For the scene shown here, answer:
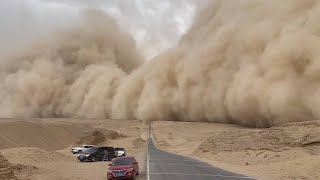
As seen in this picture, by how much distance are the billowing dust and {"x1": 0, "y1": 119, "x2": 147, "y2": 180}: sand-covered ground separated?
9026 mm

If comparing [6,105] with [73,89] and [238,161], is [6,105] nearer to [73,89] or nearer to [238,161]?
[73,89]

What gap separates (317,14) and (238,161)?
26358mm

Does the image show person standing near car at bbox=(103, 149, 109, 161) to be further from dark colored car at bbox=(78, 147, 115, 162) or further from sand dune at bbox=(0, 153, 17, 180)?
sand dune at bbox=(0, 153, 17, 180)

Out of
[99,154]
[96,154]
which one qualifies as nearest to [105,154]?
[99,154]

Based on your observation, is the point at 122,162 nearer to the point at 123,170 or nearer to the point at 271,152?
the point at 123,170

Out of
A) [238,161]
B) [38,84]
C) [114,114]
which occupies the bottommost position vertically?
[238,161]

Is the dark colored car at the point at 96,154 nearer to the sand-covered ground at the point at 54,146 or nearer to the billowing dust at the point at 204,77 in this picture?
the sand-covered ground at the point at 54,146

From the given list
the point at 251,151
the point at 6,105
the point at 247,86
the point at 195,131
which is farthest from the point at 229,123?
the point at 6,105

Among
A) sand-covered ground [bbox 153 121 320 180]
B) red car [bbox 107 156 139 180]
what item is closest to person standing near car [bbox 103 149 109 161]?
sand-covered ground [bbox 153 121 320 180]

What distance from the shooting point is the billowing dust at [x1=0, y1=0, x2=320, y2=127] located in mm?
49500

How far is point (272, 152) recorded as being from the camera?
2823cm

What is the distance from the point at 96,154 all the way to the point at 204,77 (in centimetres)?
3658

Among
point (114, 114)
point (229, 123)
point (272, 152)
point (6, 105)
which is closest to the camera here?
point (272, 152)

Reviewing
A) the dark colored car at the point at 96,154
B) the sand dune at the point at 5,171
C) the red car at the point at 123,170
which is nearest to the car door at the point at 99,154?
the dark colored car at the point at 96,154
